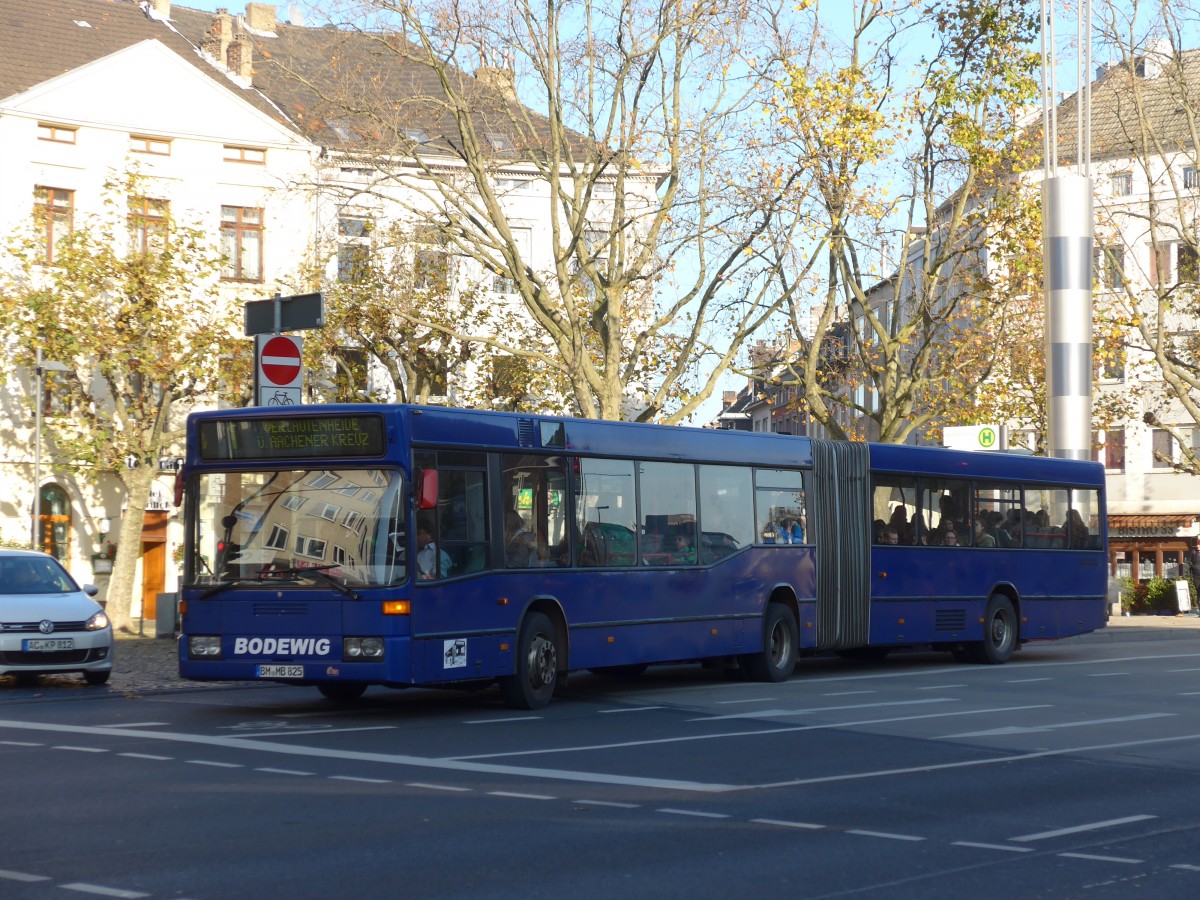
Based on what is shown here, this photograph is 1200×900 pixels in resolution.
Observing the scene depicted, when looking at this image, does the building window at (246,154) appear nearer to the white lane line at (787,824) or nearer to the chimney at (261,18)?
the chimney at (261,18)

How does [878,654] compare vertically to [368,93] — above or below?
below

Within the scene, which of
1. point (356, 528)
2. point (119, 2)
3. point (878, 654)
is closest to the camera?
point (356, 528)

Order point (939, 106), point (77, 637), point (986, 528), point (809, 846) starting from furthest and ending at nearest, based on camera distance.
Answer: point (939, 106)
point (986, 528)
point (77, 637)
point (809, 846)

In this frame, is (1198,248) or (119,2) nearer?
(1198,248)

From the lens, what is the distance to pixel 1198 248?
1628 inches

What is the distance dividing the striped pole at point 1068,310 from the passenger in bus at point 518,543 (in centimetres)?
2044

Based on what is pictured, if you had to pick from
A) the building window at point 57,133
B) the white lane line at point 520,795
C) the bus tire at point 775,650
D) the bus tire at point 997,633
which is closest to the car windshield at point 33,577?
the bus tire at point 775,650

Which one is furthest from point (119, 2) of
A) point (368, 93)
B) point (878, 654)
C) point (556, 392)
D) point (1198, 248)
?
point (878, 654)

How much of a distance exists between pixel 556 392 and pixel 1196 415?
16118 mm

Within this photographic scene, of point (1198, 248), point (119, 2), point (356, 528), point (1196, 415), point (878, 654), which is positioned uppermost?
point (119, 2)

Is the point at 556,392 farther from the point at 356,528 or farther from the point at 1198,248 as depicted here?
the point at 356,528

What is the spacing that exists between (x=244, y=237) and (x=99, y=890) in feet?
137

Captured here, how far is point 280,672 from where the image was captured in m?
14.9

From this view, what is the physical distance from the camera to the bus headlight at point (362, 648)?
574 inches
